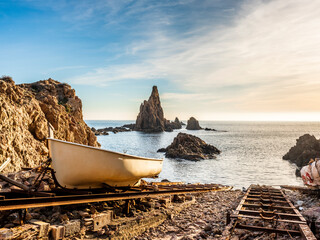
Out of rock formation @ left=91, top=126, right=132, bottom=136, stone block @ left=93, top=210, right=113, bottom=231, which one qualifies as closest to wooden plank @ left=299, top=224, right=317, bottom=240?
stone block @ left=93, top=210, right=113, bottom=231

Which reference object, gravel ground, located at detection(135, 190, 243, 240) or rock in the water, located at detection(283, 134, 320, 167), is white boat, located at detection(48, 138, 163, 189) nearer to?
gravel ground, located at detection(135, 190, 243, 240)

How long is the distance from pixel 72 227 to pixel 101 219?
0.93 m

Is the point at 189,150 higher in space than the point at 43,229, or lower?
lower

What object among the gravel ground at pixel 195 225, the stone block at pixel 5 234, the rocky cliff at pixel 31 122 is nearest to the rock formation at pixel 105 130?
the rocky cliff at pixel 31 122

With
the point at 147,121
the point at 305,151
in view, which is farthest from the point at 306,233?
the point at 147,121

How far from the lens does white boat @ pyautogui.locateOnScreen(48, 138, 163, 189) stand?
6.82 m

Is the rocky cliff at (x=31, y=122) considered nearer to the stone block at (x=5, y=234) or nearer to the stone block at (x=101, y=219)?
the stone block at (x=101, y=219)

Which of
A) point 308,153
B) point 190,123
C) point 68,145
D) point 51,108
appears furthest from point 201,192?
point 190,123

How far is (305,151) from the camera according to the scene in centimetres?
3978

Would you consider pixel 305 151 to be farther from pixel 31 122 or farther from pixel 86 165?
pixel 86 165

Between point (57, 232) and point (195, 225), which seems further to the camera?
point (195, 225)

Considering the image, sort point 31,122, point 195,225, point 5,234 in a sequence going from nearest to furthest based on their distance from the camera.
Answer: point 5,234 → point 195,225 → point 31,122

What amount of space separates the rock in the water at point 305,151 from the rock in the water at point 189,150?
14.7 meters

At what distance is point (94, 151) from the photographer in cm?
681
